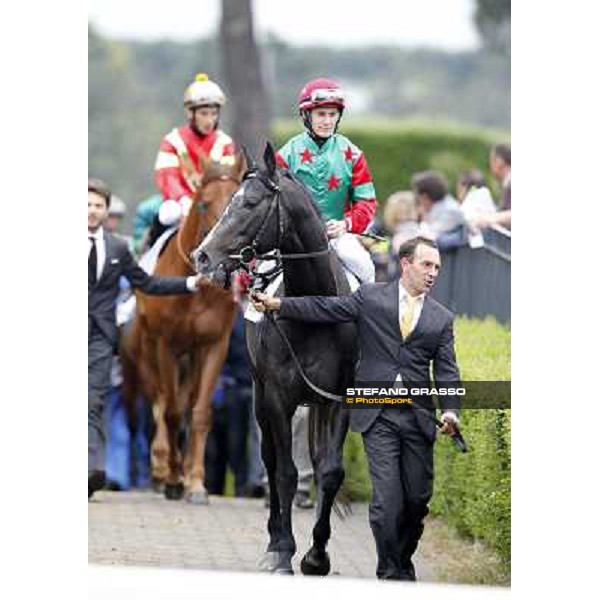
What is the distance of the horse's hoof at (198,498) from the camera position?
11176 millimetres

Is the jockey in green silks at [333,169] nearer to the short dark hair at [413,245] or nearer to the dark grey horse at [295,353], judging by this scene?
the dark grey horse at [295,353]

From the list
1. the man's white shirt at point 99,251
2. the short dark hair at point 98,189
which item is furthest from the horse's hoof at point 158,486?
the short dark hair at point 98,189

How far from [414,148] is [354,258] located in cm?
1472

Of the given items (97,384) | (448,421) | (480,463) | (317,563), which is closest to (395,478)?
(448,421)

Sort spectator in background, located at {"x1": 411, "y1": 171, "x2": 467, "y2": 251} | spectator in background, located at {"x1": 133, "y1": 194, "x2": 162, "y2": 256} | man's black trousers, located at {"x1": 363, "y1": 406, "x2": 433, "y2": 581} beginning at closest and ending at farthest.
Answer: man's black trousers, located at {"x1": 363, "y1": 406, "x2": 433, "y2": 581} → spectator in background, located at {"x1": 411, "y1": 171, "x2": 467, "y2": 251} → spectator in background, located at {"x1": 133, "y1": 194, "x2": 162, "y2": 256}

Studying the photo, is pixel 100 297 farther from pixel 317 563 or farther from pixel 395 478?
pixel 395 478

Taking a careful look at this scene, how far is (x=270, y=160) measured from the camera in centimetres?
825

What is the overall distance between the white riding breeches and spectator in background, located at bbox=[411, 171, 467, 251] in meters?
2.90

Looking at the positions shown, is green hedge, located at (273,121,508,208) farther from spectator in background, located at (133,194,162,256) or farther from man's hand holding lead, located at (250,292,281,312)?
man's hand holding lead, located at (250,292,281,312)

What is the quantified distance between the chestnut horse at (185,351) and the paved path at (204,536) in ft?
0.73

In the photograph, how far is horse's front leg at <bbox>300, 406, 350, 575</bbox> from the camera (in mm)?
8469

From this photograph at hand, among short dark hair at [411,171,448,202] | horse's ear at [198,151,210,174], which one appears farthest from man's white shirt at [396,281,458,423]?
short dark hair at [411,171,448,202]
